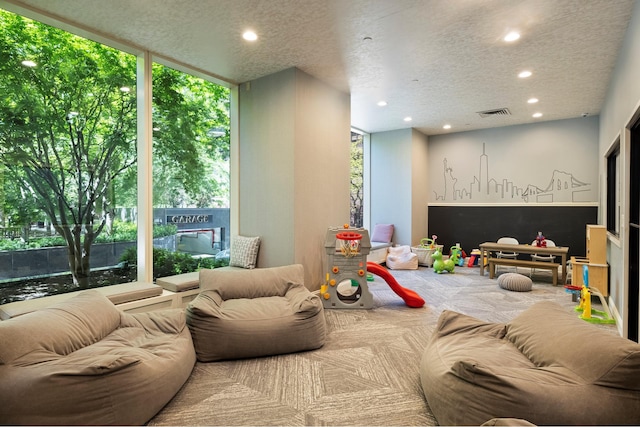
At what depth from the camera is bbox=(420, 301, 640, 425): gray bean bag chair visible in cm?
→ 151

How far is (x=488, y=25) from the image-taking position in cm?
334

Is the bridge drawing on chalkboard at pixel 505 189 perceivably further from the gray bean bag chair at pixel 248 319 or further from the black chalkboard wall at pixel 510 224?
the gray bean bag chair at pixel 248 319

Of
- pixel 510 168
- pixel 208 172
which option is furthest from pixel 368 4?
pixel 510 168

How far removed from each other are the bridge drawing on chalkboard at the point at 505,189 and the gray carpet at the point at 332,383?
4.17 meters

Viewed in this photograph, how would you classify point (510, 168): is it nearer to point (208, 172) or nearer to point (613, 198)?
point (613, 198)

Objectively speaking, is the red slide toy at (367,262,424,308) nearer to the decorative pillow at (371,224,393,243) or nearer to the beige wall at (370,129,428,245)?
the decorative pillow at (371,224,393,243)

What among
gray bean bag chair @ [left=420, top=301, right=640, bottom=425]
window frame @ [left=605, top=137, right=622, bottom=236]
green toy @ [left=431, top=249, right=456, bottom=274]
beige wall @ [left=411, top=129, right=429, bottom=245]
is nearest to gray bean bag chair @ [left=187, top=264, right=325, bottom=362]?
gray bean bag chair @ [left=420, top=301, right=640, bottom=425]

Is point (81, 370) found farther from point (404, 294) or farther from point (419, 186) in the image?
point (419, 186)

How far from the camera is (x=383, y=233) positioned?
778 cm

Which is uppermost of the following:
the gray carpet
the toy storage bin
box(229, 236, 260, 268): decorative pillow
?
box(229, 236, 260, 268): decorative pillow

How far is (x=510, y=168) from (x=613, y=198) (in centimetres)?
241


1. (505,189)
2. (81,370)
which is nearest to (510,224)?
(505,189)

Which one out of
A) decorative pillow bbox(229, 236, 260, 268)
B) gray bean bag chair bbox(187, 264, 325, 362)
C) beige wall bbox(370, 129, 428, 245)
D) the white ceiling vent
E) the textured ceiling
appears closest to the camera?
gray bean bag chair bbox(187, 264, 325, 362)

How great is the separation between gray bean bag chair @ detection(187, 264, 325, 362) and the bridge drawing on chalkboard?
596 cm
